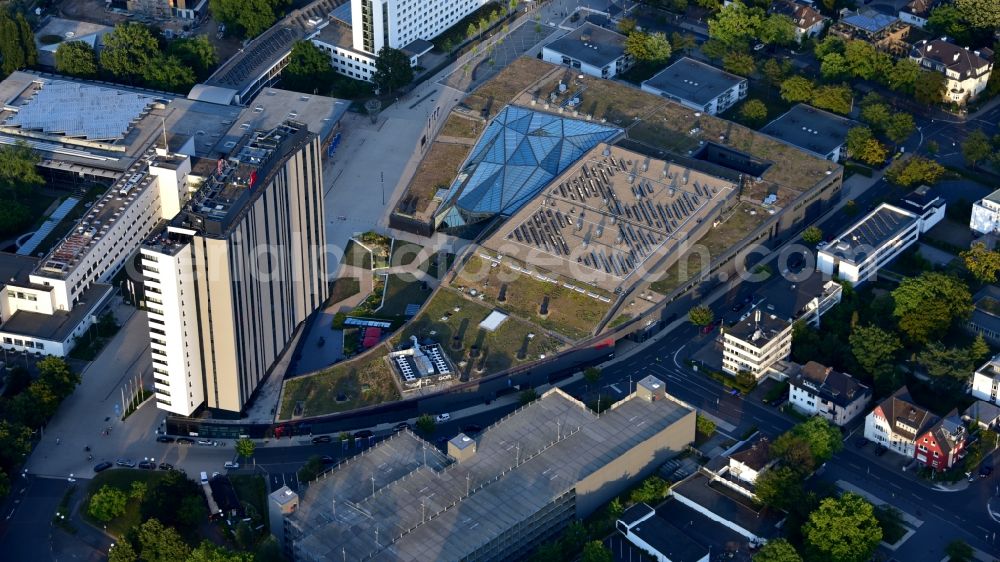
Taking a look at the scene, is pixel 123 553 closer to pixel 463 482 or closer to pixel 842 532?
pixel 463 482

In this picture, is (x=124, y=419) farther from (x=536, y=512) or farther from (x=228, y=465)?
(x=536, y=512)

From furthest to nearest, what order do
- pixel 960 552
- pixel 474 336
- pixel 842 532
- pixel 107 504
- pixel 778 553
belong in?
pixel 474 336 → pixel 107 504 → pixel 960 552 → pixel 842 532 → pixel 778 553

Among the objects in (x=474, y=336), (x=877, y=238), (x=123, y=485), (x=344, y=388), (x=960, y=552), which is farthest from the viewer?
(x=877, y=238)

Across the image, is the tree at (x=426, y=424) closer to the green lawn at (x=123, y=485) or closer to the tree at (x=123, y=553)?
the green lawn at (x=123, y=485)

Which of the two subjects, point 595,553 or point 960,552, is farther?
point 960,552

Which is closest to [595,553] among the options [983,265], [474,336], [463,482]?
[463,482]

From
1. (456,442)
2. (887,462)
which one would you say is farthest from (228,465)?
(887,462)
